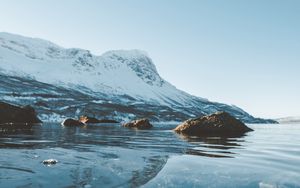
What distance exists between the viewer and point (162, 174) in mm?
11914

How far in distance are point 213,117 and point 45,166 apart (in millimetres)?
34943

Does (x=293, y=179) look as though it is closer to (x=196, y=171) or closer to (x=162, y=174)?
(x=196, y=171)

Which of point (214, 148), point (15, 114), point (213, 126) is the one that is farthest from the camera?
point (15, 114)

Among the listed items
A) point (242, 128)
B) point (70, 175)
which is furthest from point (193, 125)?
point (70, 175)

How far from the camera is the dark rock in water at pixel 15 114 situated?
73.7 m

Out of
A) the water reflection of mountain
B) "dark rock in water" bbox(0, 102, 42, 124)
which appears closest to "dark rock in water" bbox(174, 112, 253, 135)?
the water reflection of mountain

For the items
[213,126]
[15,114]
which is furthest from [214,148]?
[15,114]

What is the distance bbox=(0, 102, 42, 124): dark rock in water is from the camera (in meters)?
73.7

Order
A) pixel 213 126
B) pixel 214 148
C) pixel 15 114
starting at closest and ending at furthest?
pixel 214 148, pixel 213 126, pixel 15 114

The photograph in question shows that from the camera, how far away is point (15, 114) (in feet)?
251

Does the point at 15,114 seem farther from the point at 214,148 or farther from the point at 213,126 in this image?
the point at 214,148

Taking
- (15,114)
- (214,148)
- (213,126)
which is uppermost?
(15,114)

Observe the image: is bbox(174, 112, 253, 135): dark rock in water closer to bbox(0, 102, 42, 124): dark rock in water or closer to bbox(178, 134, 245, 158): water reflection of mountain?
bbox(178, 134, 245, 158): water reflection of mountain

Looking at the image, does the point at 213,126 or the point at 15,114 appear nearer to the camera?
the point at 213,126
